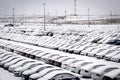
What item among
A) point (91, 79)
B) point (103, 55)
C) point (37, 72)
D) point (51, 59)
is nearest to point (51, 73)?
point (37, 72)

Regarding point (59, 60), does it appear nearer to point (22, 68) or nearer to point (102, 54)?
point (22, 68)

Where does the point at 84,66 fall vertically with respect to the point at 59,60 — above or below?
above

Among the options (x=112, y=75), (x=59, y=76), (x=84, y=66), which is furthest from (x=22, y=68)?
(x=112, y=75)

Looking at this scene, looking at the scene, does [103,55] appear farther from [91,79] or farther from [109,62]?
[91,79]

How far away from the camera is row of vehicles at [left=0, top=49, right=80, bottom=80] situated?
54.0 feet

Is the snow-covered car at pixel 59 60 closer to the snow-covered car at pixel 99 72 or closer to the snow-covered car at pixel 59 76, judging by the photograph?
the snow-covered car at pixel 99 72

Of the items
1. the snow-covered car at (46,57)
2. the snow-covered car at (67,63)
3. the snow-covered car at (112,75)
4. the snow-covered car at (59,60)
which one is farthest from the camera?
the snow-covered car at (46,57)

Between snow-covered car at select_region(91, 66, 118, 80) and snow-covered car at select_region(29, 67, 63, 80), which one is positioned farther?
snow-covered car at select_region(29, 67, 63, 80)

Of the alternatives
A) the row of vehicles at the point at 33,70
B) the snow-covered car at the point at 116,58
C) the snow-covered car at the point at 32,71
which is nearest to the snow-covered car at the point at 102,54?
the snow-covered car at the point at 116,58

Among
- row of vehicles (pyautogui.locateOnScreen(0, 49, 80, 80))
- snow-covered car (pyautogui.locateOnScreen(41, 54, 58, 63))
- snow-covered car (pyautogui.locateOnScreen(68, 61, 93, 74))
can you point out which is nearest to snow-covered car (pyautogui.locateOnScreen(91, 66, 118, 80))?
row of vehicles (pyautogui.locateOnScreen(0, 49, 80, 80))

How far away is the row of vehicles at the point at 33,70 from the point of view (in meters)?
16.5

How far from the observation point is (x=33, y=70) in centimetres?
1875

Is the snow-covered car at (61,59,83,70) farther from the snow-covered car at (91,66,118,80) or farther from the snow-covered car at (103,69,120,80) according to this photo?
the snow-covered car at (103,69,120,80)

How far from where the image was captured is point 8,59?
23.7 metres
